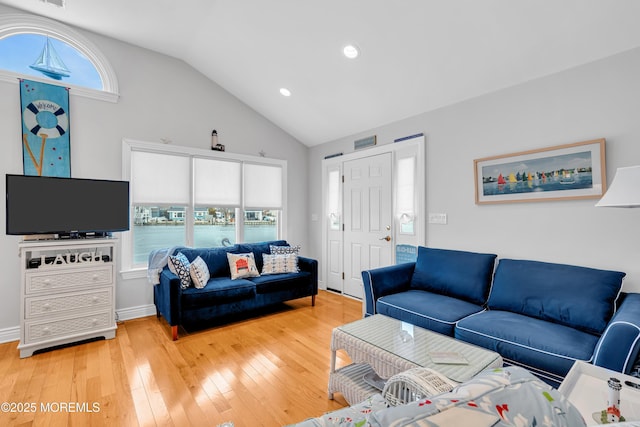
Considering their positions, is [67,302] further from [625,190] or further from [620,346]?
[625,190]

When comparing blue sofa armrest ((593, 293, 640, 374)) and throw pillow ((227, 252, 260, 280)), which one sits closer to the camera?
blue sofa armrest ((593, 293, 640, 374))

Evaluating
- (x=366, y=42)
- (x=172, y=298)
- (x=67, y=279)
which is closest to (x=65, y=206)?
(x=67, y=279)

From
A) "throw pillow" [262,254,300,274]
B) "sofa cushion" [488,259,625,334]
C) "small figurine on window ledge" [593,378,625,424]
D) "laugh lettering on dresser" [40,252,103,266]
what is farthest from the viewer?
"throw pillow" [262,254,300,274]

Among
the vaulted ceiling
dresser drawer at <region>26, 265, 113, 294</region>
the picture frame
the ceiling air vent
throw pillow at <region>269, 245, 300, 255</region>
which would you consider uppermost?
the ceiling air vent

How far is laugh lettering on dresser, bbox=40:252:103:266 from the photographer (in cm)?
284

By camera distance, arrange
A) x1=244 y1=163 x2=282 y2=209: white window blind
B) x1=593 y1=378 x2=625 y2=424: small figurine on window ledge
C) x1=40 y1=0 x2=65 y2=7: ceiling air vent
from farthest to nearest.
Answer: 1. x1=244 y1=163 x2=282 y2=209: white window blind
2. x1=40 y1=0 x2=65 y2=7: ceiling air vent
3. x1=593 y1=378 x2=625 y2=424: small figurine on window ledge

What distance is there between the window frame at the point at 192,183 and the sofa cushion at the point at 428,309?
2555 mm

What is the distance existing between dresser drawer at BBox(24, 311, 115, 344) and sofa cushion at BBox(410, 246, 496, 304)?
10.5 feet

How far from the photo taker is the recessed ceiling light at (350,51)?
9.98 ft

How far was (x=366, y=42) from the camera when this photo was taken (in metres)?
2.93

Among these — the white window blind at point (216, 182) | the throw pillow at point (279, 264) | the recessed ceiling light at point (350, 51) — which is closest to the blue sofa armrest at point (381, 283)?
the throw pillow at point (279, 264)

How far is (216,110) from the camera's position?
14.3ft

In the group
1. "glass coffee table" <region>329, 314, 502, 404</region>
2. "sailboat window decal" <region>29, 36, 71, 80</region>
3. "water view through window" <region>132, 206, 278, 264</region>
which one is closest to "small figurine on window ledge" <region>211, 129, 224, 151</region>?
"water view through window" <region>132, 206, 278, 264</region>

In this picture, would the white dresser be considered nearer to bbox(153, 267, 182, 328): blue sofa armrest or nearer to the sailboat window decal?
bbox(153, 267, 182, 328): blue sofa armrest
